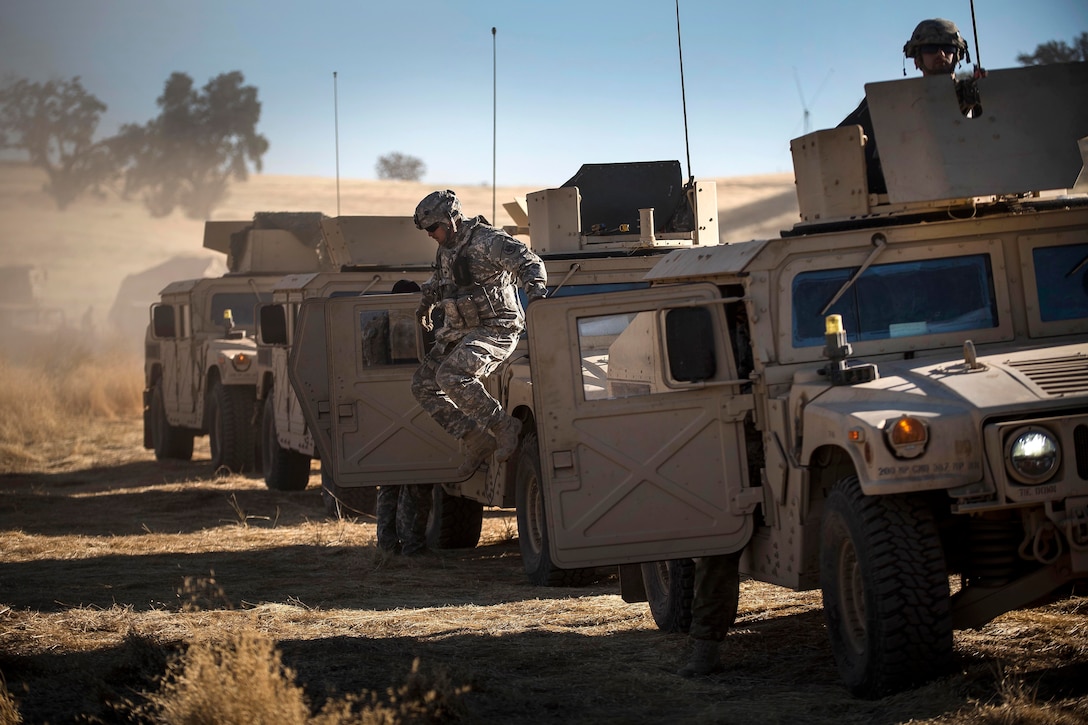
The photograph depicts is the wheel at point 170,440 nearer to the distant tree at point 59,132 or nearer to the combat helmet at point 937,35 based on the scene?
the combat helmet at point 937,35

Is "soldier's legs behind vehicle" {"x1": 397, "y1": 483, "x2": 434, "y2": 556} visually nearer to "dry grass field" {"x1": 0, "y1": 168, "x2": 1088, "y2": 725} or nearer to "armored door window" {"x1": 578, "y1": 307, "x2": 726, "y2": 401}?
"dry grass field" {"x1": 0, "y1": 168, "x2": 1088, "y2": 725}

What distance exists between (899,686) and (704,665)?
1015mm

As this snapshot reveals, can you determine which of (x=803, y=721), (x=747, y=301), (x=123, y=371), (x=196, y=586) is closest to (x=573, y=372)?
(x=747, y=301)

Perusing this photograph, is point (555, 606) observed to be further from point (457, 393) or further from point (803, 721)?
point (803, 721)

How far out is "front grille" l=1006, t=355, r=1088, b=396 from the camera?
4.98 m

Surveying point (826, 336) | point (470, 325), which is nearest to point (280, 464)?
point (470, 325)

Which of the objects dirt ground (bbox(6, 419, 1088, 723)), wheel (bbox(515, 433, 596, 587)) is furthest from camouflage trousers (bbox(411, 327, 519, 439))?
dirt ground (bbox(6, 419, 1088, 723))

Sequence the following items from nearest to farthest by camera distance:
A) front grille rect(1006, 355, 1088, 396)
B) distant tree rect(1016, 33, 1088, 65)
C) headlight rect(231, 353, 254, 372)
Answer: front grille rect(1006, 355, 1088, 396), headlight rect(231, 353, 254, 372), distant tree rect(1016, 33, 1088, 65)

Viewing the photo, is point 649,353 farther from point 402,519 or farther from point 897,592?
point 402,519

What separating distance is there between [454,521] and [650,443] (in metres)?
3.87

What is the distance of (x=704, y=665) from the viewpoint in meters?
5.71

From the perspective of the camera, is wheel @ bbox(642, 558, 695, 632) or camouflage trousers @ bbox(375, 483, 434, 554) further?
camouflage trousers @ bbox(375, 483, 434, 554)

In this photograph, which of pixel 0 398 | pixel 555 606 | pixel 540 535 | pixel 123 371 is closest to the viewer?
pixel 555 606

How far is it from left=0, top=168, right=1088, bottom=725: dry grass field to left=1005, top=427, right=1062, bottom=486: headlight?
664 millimetres
